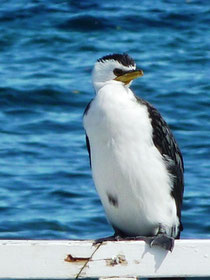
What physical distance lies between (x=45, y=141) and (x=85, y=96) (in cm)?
123

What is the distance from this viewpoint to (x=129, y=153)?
4.02m

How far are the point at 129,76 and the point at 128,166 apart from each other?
34cm

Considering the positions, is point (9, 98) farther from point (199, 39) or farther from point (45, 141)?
point (199, 39)

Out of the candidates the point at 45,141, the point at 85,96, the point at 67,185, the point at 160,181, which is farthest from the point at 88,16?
the point at 160,181

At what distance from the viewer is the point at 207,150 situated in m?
9.46

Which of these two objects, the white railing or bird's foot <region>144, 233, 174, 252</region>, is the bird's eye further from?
the white railing

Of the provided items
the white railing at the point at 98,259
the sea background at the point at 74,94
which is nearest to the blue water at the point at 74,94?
the sea background at the point at 74,94

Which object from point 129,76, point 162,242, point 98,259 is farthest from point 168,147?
point 98,259

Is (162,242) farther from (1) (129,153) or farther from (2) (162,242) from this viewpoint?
(1) (129,153)

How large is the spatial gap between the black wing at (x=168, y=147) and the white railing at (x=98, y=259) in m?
0.86

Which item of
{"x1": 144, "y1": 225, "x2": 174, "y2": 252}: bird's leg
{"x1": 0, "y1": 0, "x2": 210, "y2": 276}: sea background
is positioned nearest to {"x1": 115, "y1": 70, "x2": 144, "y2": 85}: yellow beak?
{"x1": 144, "y1": 225, "x2": 174, "y2": 252}: bird's leg

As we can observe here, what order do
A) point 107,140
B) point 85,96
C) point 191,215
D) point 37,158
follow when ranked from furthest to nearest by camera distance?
point 85,96
point 37,158
point 191,215
point 107,140

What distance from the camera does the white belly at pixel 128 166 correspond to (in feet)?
13.1

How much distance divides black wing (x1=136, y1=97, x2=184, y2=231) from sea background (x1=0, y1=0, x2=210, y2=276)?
333cm
